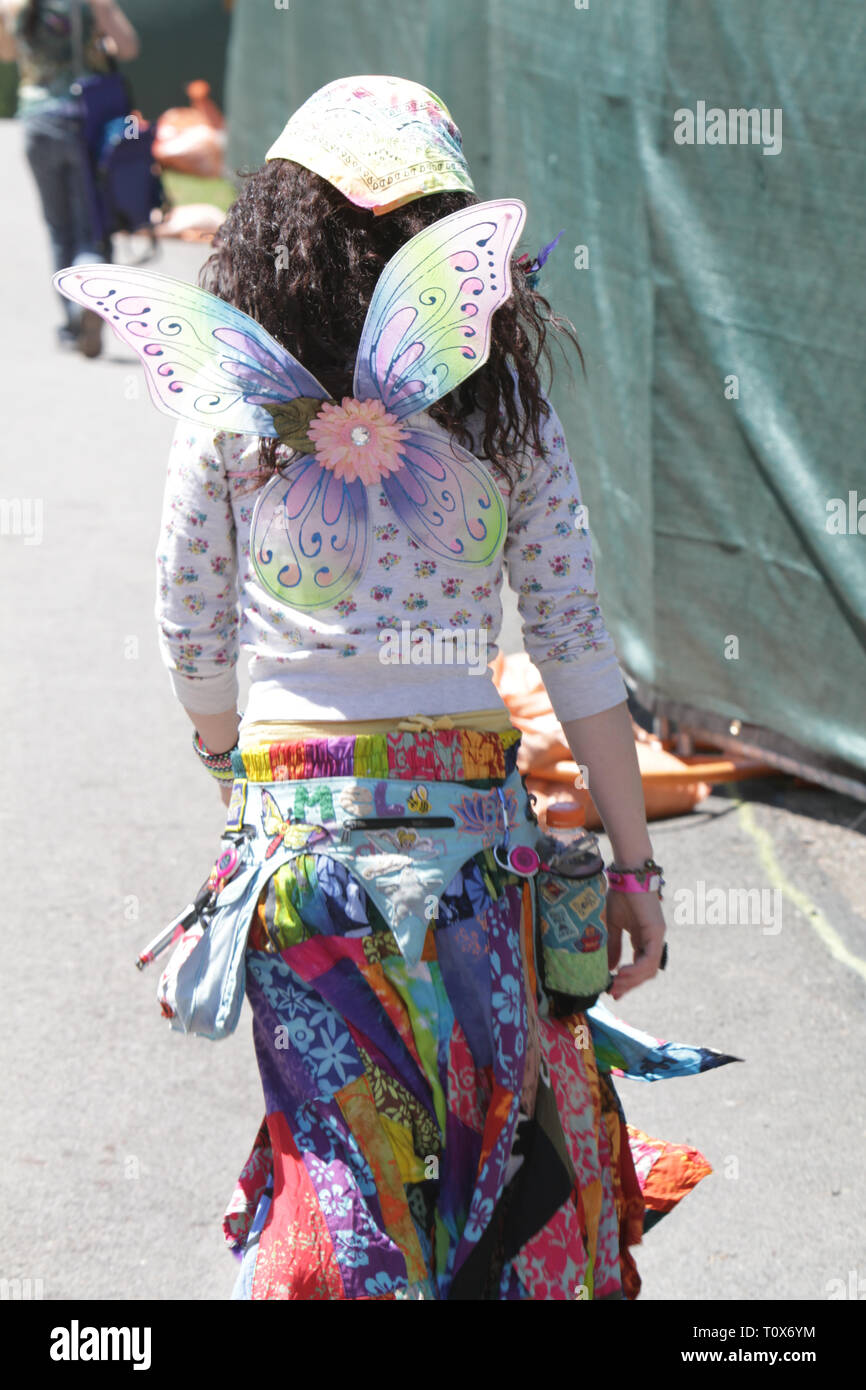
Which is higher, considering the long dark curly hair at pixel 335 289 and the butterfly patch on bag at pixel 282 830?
the long dark curly hair at pixel 335 289

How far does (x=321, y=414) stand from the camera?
194cm

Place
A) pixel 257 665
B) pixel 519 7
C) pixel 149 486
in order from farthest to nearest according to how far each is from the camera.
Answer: pixel 149 486 → pixel 519 7 → pixel 257 665

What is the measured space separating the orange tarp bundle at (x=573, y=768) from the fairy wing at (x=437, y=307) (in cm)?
271

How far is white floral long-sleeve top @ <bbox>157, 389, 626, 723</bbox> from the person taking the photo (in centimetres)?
197

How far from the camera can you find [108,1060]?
358cm

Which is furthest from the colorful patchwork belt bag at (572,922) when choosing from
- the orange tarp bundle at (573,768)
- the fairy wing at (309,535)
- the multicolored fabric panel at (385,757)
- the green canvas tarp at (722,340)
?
the orange tarp bundle at (573,768)

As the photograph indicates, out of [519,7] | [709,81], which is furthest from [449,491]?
[519,7]

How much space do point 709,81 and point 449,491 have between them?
108 inches

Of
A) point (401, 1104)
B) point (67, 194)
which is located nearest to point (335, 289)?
point (401, 1104)

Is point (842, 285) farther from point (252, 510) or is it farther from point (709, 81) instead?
point (252, 510)

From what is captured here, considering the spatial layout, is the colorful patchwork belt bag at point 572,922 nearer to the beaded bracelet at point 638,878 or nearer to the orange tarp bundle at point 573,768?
the beaded bracelet at point 638,878

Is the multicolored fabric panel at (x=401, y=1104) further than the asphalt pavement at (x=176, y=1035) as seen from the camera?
No

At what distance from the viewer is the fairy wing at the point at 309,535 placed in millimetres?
1938

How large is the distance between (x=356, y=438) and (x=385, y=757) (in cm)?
39
